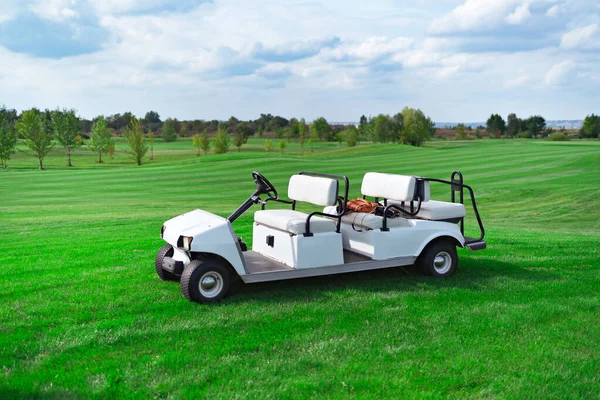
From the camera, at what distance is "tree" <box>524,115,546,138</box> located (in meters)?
99.9

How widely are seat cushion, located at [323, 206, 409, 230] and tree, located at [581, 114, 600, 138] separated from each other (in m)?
87.8

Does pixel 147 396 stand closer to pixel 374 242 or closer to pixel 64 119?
pixel 374 242

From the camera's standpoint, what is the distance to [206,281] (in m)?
6.19

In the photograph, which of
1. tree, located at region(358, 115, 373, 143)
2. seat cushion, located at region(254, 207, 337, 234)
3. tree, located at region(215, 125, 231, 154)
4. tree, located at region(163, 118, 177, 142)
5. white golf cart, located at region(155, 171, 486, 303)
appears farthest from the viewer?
tree, located at region(163, 118, 177, 142)

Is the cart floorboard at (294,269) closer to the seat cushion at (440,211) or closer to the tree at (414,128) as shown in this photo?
the seat cushion at (440,211)

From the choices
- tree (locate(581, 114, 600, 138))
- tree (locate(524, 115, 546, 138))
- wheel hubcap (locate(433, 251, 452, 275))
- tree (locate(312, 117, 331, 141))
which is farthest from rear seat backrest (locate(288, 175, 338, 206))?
tree (locate(524, 115, 546, 138))

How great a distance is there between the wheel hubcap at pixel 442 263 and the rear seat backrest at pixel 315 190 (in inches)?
67.5

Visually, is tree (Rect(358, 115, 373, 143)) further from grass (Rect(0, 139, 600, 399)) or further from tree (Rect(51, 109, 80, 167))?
grass (Rect(0, 139, 600, 399))

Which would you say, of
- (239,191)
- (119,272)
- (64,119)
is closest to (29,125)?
Result: (64,119)

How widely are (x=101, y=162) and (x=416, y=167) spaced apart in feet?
149

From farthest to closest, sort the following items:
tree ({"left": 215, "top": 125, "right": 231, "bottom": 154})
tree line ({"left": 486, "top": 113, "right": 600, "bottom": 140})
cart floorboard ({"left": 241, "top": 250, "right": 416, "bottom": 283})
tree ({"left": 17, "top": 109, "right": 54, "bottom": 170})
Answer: tree line ({"left": 486, "top": 113, "right": 600, "bottom": 140})
tree ({"left": 215, "top": 125, "right": 231, "bottom": 154})
tree ({"left": 17, "top": 109, "right": 54, "bottom": 170})
cart floorboard ({"left": 241, "top": 250, "right": 416, "bottom": 283})

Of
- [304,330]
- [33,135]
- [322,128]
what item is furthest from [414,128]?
[304,330]

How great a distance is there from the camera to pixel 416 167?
32312mm

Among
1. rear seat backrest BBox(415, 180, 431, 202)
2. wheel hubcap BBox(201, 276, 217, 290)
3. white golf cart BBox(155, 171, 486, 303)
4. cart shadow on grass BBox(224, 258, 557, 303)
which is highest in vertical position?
rear seat backrest BBox(415, 180, 431, 202)
